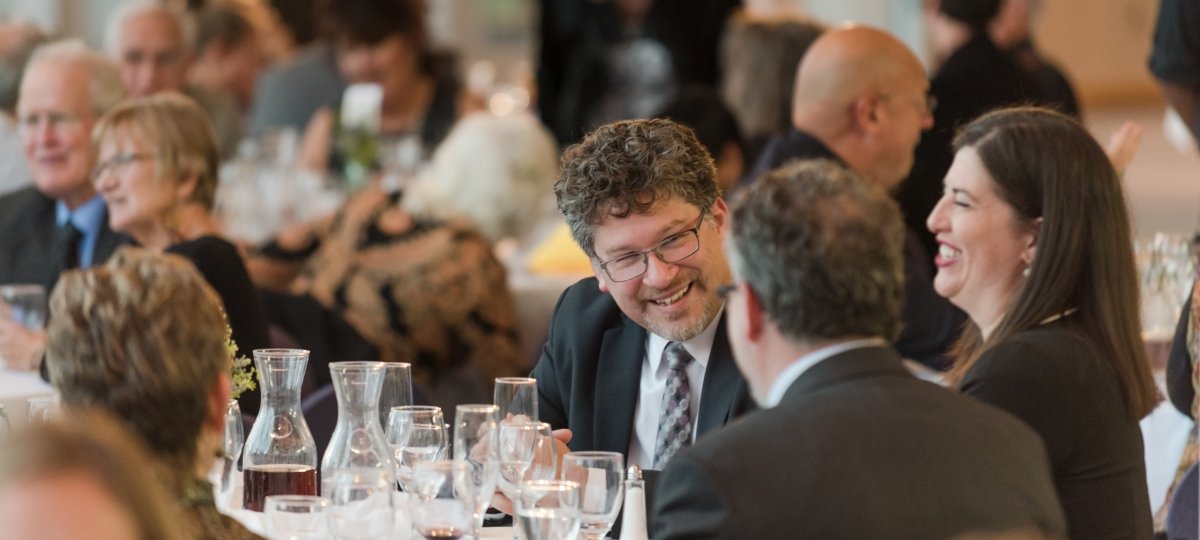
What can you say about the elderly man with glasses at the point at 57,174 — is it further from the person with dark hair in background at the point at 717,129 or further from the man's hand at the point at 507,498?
the man's hand at the point at 507,498

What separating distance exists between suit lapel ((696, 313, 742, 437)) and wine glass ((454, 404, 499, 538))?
1.66 ft

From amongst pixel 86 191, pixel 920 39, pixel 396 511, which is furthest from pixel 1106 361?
pixel 920 39

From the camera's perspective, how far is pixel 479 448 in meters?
2.63

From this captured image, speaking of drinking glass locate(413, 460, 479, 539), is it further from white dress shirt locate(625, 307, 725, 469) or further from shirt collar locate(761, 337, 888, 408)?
white dress shirt locate(625, 307, 725, 469)

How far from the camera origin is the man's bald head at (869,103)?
491 centimetres

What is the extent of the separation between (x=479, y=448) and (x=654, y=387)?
650mm

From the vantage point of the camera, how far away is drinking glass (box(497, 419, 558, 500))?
2.60 metres


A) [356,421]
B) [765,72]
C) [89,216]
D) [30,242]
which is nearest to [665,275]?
[356,421]

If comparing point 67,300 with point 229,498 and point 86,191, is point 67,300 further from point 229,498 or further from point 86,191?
point 86,191

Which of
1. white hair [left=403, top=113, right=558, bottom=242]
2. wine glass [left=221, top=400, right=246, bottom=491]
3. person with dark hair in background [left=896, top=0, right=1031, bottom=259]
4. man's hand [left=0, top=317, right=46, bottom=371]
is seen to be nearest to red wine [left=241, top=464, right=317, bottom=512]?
wine glass [left=221, top=400, right=246, bottom=491]

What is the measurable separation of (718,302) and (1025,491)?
1.06m

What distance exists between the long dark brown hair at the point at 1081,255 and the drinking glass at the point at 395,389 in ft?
3.12

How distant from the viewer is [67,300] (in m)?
2.07

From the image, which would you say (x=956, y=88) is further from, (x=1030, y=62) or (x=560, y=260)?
(x=560, y=260)
